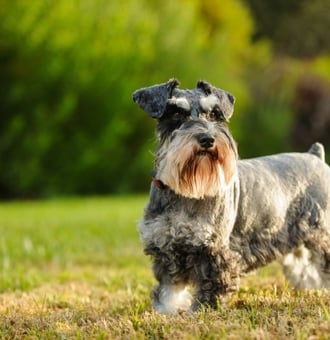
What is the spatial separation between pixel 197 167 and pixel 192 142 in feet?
0.70

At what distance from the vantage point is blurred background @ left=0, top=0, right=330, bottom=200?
96.6ft

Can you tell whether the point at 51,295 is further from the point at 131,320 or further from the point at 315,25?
the point at 315,25

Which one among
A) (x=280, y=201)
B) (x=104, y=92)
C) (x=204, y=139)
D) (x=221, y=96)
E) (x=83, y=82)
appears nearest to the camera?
(x=204, y=139)

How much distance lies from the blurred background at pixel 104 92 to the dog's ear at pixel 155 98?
2249 cm

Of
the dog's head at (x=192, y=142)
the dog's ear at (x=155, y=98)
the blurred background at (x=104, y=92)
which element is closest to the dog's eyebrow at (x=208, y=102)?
the dog's head at (x=192, y=142)

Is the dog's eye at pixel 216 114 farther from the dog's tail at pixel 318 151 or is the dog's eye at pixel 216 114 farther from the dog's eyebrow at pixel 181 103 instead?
the dog's tail at pixel 318 151

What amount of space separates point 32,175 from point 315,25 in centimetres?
2612

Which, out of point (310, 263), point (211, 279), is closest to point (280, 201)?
point (310, 263)

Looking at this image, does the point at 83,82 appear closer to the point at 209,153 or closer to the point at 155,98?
the point at 155,98

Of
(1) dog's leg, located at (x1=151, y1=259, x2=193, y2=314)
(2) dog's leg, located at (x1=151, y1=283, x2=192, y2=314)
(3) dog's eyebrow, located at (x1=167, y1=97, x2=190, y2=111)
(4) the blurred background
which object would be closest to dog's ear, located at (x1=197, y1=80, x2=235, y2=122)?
(3) dog's eyebrow, located at (x1=167, y1=97, x2=190, y2=111)

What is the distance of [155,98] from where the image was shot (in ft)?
21.7

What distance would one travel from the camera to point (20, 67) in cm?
2973

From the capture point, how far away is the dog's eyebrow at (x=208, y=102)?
6.41 meters

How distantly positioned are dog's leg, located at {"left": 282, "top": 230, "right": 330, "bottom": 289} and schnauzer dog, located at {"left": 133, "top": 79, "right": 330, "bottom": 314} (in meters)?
0.05
